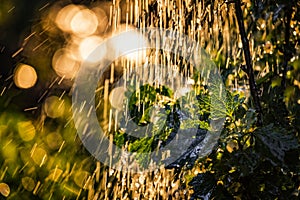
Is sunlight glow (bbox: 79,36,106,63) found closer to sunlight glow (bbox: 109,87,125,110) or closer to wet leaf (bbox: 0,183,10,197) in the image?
sunlight glow (bbox: 109,87,125,110)

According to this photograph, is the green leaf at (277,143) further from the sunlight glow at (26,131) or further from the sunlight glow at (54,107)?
the sunlight glow at (54,107)

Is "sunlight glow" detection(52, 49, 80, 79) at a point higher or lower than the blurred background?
lower

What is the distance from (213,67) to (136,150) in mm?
263

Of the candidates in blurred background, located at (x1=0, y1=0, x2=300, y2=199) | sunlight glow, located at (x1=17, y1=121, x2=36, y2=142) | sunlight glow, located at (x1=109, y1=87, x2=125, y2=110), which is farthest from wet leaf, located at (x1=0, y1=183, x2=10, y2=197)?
sunlight glow, located at (x1=109, y1=87, x2=125, y2=110)

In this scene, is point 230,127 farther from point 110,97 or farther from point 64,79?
point 64,79

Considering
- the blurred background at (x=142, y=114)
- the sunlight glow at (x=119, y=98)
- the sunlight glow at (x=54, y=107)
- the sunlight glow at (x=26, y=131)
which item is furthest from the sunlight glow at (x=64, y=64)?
the sunlight glow at (x=119, y=98)

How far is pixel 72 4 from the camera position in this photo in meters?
5.30

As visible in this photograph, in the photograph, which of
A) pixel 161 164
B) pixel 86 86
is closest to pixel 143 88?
pixel 161 164

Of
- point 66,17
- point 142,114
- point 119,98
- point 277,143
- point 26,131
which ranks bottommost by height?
point 26,131

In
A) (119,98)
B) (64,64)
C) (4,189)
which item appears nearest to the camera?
(119,98)

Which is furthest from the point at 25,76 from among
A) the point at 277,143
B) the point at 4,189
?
the point at 277,143

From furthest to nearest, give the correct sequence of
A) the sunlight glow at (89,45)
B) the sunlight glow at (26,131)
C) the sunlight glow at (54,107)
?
the sunlight glow at (89,45) → the sunlight glow at (54,107) → the sunlight glow at (26,131)

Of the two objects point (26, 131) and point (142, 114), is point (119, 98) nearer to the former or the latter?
point (142, 114)

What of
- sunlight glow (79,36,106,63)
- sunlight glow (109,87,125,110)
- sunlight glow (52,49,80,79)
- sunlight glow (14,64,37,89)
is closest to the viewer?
sunlight glow (109,87,125,110)
